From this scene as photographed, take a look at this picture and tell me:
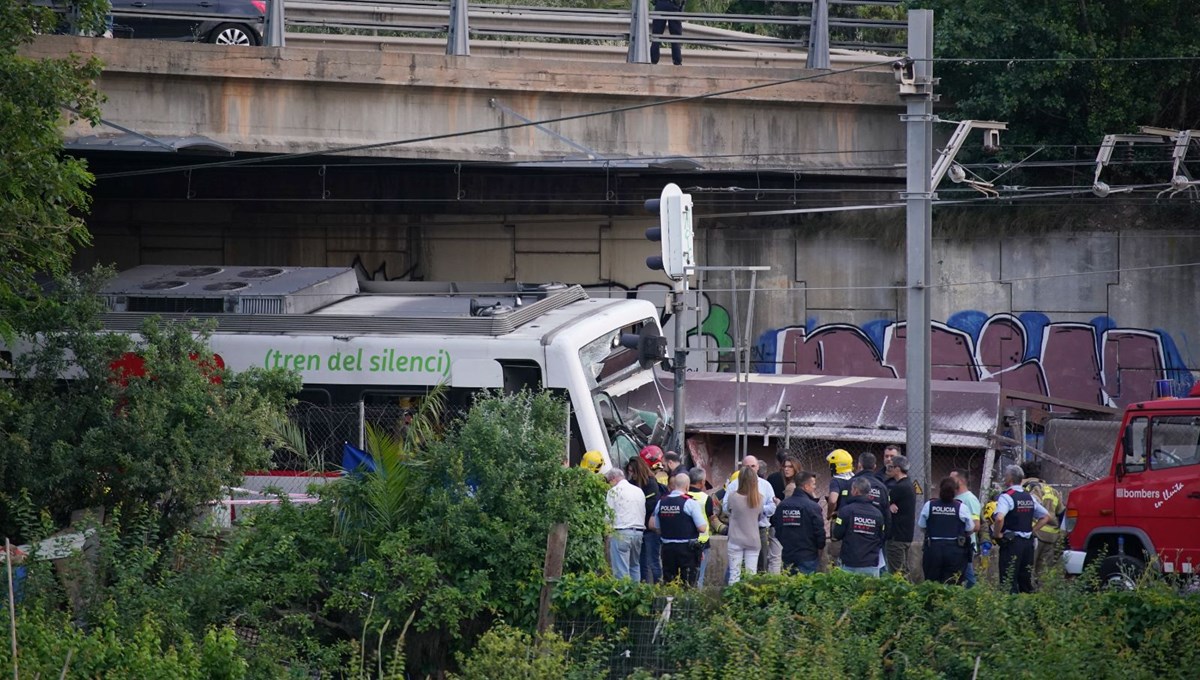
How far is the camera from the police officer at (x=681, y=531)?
429 inches

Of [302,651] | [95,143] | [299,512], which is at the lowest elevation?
[302,651]

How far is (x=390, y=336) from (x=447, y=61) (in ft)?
20.9

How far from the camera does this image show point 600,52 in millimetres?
22828

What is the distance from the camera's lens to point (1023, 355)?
2023cm

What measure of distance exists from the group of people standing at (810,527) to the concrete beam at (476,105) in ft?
27.7

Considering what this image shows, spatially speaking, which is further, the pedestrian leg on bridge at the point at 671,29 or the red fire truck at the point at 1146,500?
the pedestrian leg on bridge at the point at 671,29

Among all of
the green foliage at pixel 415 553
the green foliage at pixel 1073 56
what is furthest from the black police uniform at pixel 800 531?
the green foliage at pixel 1073 56

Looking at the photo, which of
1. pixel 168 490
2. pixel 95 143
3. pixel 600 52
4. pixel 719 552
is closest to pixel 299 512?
pixel 168 490

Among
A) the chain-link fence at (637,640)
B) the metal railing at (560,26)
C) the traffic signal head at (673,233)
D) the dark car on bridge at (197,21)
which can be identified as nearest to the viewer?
the chain-link fence at (637,640)

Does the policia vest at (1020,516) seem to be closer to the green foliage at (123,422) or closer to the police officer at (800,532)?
the police officer at (800,532)

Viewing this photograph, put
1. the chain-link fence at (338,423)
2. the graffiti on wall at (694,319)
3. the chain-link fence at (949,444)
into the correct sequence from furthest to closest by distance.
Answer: the graffiti on wall at (694,319) → the chain-link fence at (949,444) → the chain-link fence at (338,423)

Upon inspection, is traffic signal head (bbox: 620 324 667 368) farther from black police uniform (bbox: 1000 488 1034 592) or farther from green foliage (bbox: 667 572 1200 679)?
green foliage (bbox: 667 572 1200 679)

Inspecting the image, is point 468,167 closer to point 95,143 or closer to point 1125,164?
point 95,143

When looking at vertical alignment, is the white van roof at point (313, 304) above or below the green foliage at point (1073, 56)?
below
